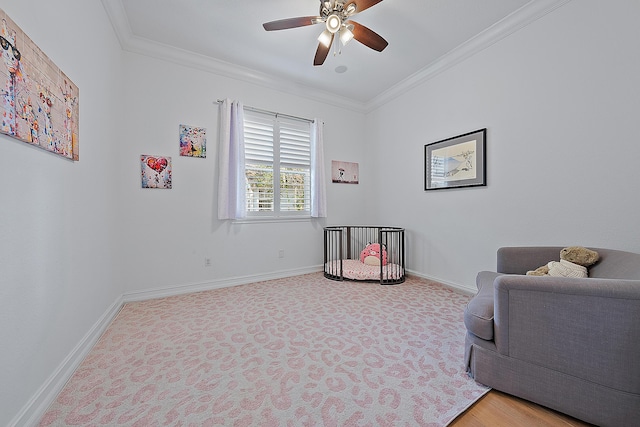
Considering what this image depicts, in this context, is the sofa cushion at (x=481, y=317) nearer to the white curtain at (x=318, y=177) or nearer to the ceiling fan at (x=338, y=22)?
the ceiling fan at (x=338, y=22)

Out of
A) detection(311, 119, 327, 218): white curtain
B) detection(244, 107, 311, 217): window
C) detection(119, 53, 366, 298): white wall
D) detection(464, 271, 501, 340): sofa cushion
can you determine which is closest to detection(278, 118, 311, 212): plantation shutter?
detection(244, 107, 311, 217): window

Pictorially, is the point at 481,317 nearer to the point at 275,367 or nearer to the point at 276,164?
the point at 275,367

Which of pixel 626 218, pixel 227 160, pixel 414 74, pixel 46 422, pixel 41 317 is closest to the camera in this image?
pixel 46 422

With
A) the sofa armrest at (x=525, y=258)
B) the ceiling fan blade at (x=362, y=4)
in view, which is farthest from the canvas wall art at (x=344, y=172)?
the sofa armrest at (x=525, y=258)

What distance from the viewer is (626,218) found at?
186cm

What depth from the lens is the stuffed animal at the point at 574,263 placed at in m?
1.65

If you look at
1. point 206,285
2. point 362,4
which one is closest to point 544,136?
point 362,4

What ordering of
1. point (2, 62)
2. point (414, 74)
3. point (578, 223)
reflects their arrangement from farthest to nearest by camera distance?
1. point (414, 74)
2. point (578, 223)
3. point (2, 62)

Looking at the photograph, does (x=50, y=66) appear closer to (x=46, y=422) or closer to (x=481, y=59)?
(x=46, y=422)

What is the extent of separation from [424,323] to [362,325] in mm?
568

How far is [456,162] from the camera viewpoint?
3.06 meters

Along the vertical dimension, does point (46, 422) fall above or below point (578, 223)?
below

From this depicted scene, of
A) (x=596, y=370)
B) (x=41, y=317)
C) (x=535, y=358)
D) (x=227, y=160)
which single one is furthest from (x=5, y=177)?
(x=596, y=370)

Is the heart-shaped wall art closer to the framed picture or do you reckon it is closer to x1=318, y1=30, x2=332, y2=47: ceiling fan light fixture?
x1=318, y1=30, x2=332, y2=47: ceiling fan light fixture
